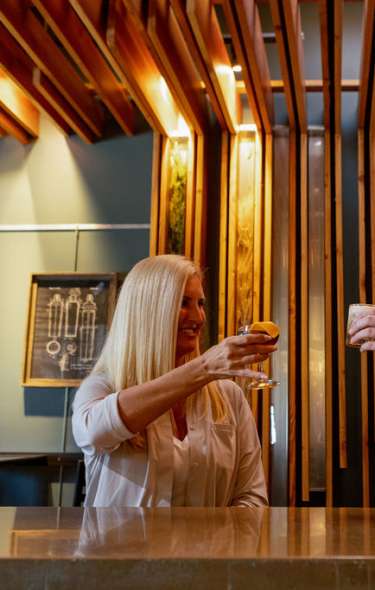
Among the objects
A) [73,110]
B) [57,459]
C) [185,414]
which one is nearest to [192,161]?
[73,110]

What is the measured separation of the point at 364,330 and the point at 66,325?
4056 mm

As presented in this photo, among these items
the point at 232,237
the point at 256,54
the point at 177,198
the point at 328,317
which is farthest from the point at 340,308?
the point at 256,54

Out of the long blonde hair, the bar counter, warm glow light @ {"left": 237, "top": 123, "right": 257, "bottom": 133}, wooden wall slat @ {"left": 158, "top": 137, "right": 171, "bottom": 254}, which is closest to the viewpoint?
the bar counter

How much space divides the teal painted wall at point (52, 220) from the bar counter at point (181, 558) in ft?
15.2

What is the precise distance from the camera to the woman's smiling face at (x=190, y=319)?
2.55 m

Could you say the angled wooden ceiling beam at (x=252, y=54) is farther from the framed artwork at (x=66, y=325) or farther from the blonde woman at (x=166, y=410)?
the blonde woman at (x=166, y=410)

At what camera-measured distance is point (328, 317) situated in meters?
5.46

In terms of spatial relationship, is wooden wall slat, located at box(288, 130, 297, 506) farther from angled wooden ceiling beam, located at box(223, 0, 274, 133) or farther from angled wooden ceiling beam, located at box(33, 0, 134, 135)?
angled wooden ceiling beam, located at box(33, 0, 134, 135)

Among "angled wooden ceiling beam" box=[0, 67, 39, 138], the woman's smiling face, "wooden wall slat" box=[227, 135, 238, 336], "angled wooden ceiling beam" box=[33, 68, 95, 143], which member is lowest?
the woman's smiling face

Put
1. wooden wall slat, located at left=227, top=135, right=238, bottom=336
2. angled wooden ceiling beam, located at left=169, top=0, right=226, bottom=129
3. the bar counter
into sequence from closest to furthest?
the bar counter < angled wooden ceiling beam, located at left=169, top=0, right=226, bottom=129 < wooden wall slat, located at left=227, top=135, right=238, bottom=336

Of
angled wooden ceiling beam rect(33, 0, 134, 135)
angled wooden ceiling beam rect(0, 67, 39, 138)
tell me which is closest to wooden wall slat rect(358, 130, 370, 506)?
angled wooden ceiling beam rect(33, 0, 134, 135)

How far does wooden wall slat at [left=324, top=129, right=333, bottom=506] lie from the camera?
17.3ft

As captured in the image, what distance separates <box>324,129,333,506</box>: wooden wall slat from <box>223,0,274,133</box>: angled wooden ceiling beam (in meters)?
0.56

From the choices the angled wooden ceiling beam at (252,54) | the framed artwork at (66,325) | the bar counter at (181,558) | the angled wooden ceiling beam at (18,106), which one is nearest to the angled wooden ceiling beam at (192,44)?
the angled wooden ceiling beam at (252,54)
